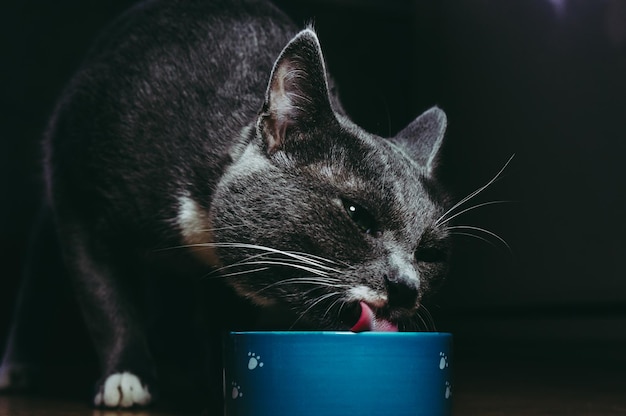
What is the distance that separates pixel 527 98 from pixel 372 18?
810 millimetres

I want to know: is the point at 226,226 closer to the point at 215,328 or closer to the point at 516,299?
the point at 215,328

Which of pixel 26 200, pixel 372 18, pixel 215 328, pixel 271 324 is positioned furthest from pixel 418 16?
pixel 215 328

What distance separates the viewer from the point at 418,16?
3121 mm

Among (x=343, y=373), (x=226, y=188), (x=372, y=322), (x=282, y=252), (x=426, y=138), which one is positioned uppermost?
(x=426, y=138)

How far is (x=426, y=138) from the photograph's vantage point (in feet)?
5.02

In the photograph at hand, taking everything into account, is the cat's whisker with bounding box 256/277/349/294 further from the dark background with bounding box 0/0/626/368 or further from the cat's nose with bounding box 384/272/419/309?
the dark background with bounding box 0/0/626/368

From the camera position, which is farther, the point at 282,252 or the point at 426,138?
the point at 426,138

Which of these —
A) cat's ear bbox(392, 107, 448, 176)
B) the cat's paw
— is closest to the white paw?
the cat's paw

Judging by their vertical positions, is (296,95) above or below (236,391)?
above

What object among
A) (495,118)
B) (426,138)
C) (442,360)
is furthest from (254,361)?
(495,118)

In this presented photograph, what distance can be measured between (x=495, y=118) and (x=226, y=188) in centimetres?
154

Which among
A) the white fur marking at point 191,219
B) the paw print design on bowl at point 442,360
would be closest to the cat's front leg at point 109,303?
the white fur marking at point 191,219

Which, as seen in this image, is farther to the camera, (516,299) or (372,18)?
(372,18)

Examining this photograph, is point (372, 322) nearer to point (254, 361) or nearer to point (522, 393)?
point (254, 361)
